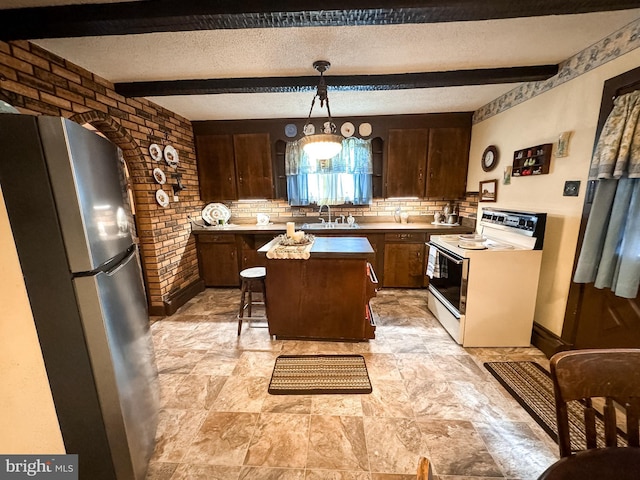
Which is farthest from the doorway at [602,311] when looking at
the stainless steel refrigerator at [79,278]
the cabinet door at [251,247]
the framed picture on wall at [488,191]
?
the cabinet door at [251,247]

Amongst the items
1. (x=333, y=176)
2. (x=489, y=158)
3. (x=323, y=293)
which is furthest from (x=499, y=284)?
(x=333, y=176)

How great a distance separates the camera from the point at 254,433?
5.11 ft

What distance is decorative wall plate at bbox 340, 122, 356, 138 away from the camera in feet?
12.2

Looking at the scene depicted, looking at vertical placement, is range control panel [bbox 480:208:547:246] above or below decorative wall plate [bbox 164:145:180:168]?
below

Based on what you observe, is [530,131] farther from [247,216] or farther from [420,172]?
[247,216]

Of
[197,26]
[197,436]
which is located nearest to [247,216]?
[197,26]

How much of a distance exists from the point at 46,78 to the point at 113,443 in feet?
8.04

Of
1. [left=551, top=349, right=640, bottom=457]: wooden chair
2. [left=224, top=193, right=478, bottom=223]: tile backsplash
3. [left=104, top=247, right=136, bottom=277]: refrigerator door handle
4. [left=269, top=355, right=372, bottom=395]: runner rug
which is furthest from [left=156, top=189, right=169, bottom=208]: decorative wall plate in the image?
[left=551, top=349, right=640, bottom=457]: wooden chair

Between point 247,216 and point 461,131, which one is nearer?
point 461,131

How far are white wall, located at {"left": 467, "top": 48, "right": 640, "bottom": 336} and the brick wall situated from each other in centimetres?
395

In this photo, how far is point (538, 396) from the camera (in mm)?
1786

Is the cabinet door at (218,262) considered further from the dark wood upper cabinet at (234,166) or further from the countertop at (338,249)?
the countertop at (338,249)

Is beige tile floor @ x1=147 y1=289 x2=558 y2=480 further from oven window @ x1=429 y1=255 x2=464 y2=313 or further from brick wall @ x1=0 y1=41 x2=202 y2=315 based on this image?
brick wall @ x1=0 y1=41 x2=202 y2=315

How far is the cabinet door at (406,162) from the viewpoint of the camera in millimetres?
3646
